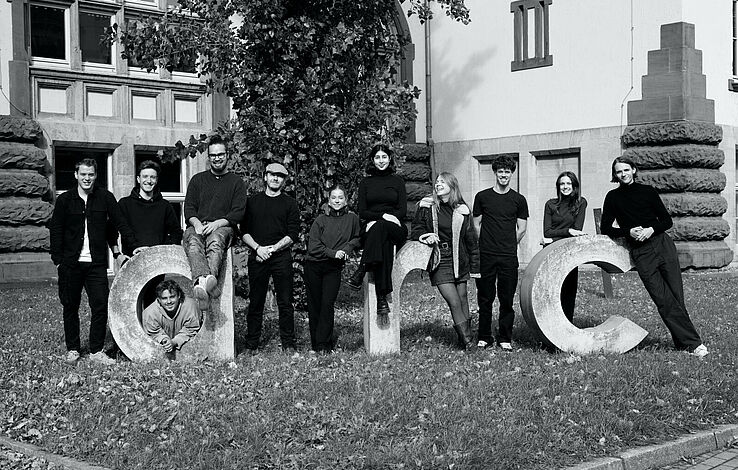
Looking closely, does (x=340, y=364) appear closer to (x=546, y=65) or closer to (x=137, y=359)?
(x=137, y=359)

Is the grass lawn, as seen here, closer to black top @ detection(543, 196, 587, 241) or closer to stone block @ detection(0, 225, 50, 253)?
black top @ detection(543, 196, 587, 241)

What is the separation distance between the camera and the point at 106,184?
1755 centimetres

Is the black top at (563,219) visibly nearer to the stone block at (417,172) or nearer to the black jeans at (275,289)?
the black jeans at (275,289)

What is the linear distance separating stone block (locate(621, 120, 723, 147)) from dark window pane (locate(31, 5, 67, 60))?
1088 cm

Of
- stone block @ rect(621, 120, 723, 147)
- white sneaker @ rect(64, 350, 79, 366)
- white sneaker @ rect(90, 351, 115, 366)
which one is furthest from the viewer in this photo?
stone block @ rect(621, 120, 723, 147)

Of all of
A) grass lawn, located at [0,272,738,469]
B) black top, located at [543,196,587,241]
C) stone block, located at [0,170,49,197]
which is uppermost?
stone block, located at [0,170,49,197]

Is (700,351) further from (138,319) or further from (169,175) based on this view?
(169,175)

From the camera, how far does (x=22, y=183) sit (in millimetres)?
15422

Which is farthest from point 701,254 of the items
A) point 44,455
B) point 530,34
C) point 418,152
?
point 44,455

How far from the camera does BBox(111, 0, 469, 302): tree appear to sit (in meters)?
12.5

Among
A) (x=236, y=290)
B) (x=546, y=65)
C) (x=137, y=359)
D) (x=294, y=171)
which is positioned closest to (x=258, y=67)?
(x=294, y=171)

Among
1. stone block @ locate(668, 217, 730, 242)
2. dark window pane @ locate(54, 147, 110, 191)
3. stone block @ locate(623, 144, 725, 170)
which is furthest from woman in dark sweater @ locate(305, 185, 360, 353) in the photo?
stone block @ locate(623, 144, 725, 170)

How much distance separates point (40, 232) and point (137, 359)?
7.31m

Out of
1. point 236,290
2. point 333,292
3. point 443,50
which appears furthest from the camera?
point 443,50
